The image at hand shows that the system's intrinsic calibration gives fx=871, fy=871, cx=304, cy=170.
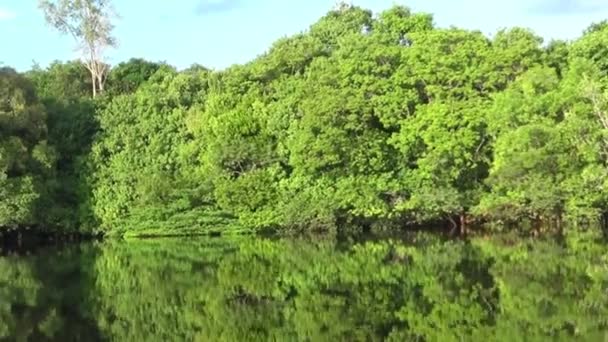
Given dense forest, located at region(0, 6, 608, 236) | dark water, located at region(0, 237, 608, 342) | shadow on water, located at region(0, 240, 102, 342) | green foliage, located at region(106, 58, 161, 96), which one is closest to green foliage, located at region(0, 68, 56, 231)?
dense forest, located at region(0, 6, 608, 236)

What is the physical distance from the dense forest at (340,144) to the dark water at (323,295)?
22.0 ft

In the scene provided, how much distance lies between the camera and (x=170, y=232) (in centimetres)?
4012

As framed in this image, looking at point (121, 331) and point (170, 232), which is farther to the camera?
point (170, 232)

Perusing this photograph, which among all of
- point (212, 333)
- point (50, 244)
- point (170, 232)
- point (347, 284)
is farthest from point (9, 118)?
point (212, 333)

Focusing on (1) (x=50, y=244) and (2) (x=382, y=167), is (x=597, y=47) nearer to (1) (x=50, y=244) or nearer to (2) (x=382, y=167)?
(2) (x=382, y=167)

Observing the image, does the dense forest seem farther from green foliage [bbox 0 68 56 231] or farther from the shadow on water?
the shadow on water

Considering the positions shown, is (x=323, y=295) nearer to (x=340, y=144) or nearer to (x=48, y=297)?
(x=48, y=297)

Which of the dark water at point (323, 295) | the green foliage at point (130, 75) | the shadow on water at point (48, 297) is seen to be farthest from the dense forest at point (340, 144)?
the green foliage at point (130, 75)

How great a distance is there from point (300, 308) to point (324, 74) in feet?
76.9

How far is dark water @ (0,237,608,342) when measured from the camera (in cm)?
1465

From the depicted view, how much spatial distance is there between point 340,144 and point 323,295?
1997 centimetres

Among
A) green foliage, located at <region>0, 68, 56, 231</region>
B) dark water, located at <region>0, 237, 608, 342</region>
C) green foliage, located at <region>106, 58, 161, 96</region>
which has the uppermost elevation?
green foliage, located at <region>106, 58, 161, 96</region>

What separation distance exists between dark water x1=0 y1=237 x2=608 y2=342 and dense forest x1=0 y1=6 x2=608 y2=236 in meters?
6.71

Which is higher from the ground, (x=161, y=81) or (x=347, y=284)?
(x=161, y=81)
